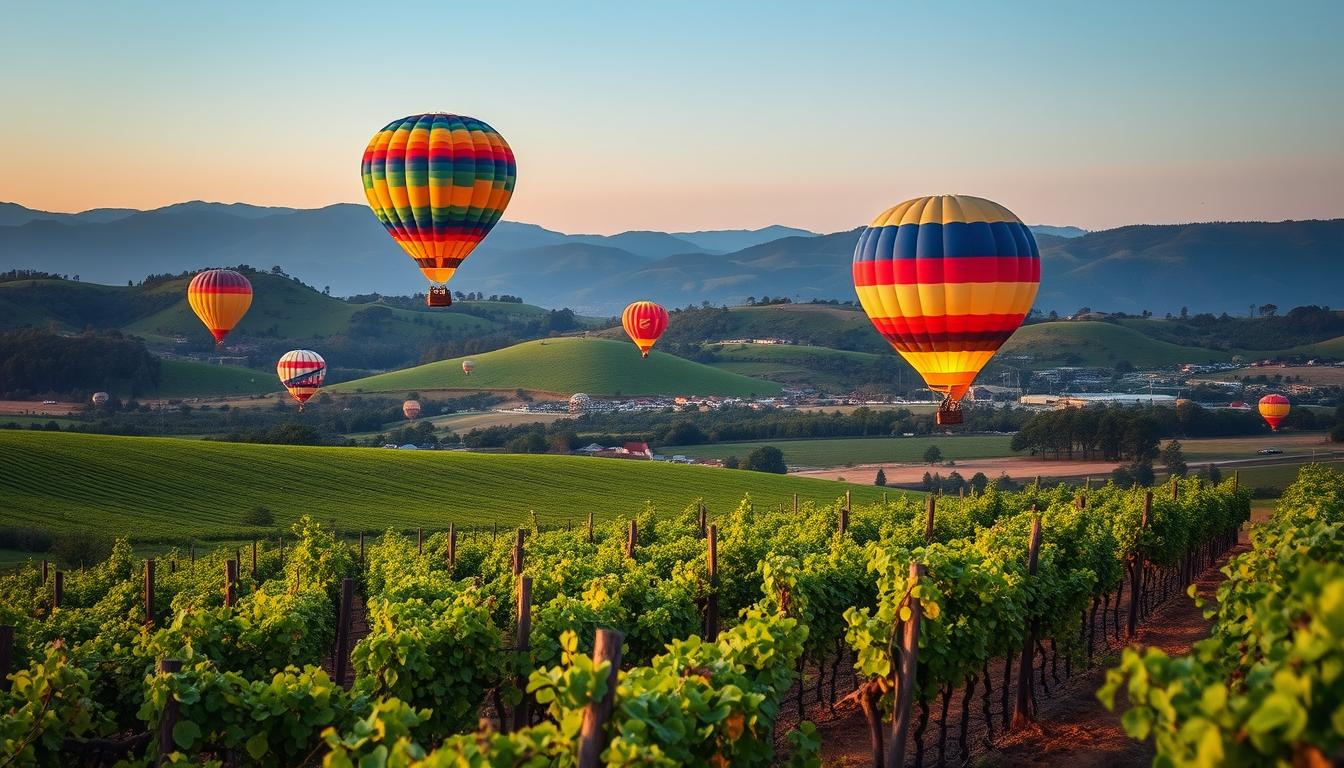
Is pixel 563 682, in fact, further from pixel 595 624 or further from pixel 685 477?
pixel 685 477

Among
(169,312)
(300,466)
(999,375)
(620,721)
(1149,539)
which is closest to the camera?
(620,721)

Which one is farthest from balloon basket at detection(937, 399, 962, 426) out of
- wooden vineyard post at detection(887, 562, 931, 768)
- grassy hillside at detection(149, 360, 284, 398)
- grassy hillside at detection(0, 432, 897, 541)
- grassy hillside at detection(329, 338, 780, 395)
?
grassy hillside at detection(149, 360, 284, 398)

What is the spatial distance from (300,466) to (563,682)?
5001 cm

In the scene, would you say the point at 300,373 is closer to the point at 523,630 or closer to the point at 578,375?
the point at 578,375

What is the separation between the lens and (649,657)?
1266 centimetres

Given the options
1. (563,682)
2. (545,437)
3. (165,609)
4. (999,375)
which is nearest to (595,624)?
(563,682)

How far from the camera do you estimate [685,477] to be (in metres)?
59.2

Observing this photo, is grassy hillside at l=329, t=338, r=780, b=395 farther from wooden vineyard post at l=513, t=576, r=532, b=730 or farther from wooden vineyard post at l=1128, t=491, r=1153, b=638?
wooden vineyard post at l=513, t=576, r=532, b=730

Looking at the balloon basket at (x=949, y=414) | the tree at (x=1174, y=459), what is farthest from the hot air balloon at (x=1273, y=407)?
the balloon basket at (x=949, y=414)

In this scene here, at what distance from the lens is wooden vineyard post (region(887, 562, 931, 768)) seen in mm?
9875

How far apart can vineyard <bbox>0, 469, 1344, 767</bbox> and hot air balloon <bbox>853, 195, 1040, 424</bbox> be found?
4.83 meters

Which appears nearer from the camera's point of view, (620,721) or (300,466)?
(620,721)

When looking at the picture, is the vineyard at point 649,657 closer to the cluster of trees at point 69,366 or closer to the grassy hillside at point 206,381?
the cluster of trees at point 69,366

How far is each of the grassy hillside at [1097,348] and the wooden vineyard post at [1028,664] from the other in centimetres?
14142
